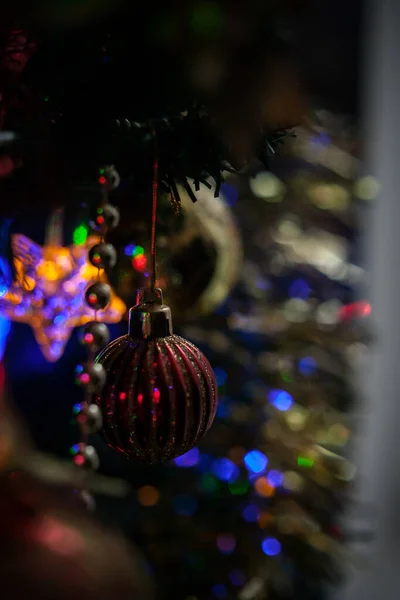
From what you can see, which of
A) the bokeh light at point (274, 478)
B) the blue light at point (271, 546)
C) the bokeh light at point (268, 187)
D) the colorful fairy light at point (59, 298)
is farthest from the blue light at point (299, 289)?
the colorful fairy light at point (59, 298)

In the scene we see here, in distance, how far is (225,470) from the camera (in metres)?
1.01

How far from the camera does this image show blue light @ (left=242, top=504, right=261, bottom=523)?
3.28ft

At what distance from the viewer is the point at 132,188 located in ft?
1.65

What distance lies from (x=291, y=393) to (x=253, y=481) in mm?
166

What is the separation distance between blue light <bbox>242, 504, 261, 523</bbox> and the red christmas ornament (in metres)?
0.64

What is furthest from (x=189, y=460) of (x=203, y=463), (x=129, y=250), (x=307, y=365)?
(x=129, y=250)

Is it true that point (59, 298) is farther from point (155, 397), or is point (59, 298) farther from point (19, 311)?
point (155, 397)

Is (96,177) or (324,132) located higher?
(96,177)

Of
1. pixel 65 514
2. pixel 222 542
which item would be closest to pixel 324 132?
pixel 222 542

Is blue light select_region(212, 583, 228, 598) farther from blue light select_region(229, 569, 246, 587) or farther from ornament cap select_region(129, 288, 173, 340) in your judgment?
ornament cap select_region(129, 288, 173, 340)

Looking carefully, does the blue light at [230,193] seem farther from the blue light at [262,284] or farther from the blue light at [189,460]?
the blue light at [189,460]

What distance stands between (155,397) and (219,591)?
0.73 meters

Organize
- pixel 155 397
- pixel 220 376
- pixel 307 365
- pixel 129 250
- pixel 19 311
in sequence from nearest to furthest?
pixel 155 397 < pixel 129 250 < pixel 19 311 < pixel 220 376 < pixel 307 365

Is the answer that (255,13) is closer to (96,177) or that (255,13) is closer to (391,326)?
(96,177)
